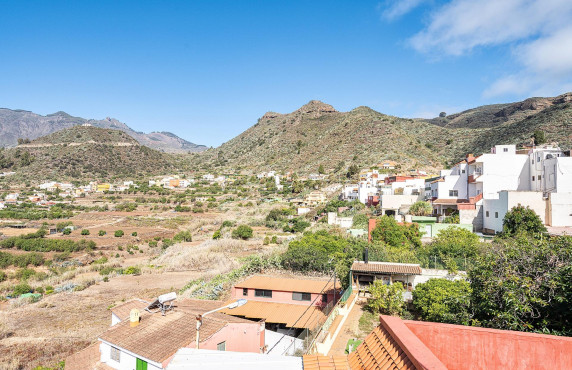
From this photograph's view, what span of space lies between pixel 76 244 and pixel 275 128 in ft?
304

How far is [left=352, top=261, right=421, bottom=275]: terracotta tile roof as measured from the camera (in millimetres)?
17094

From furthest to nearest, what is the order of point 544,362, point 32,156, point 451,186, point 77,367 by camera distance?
point 32,156, point 451,186, point 77,367, point 544,362

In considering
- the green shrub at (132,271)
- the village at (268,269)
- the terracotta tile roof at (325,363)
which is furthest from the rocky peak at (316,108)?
the terracotta tile roof at (325,363)

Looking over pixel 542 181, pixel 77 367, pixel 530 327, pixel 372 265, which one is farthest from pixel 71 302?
pixel 542 181

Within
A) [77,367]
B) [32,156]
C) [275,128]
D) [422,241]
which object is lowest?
[77,367]

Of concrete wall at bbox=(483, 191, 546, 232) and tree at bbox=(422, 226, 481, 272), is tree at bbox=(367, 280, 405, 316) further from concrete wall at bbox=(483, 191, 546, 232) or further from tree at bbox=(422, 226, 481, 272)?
concrete wall at bbox=(483, 191, 546, 232)

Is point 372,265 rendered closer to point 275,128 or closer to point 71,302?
point 71,302

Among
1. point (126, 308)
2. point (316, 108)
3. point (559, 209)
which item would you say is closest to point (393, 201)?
point (559, 209)

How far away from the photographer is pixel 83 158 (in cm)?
10306

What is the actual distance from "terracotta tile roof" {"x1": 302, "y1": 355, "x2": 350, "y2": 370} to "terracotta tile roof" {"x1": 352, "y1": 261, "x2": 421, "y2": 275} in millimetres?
13512

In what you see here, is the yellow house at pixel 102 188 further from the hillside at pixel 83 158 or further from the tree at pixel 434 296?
the tree at pixel 434 296

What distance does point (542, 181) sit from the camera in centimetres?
2962

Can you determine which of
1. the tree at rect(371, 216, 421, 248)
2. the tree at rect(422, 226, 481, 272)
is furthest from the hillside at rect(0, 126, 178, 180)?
the tree at rect(422, 226, 481, 272)

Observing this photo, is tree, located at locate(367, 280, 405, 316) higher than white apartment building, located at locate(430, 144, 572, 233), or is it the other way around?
white apartment building, located at locate(430, 144, 572, 233)
